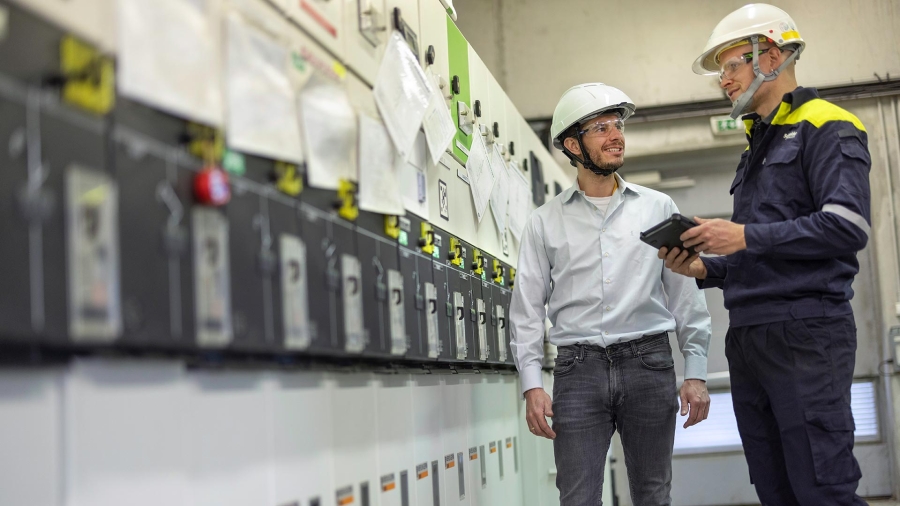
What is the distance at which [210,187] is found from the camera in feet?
4.22

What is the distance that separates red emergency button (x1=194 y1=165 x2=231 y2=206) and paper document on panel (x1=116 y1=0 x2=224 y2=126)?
3.3 inches

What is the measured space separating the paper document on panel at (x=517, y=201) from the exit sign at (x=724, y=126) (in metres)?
2.28

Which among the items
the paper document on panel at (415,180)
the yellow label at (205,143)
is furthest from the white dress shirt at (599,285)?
the yellow label at (205,143)

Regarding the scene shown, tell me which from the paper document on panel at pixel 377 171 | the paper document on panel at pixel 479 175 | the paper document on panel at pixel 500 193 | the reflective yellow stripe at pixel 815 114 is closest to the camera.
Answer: the paper document on panel at pixel 377 171

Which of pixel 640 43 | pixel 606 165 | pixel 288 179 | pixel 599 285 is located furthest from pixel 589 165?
pixel 640 43

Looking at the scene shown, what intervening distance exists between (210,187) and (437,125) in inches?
55.0

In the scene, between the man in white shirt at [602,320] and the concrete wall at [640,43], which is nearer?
the man in white shirt at [602,320]

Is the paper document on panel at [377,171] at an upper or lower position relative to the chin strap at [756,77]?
lower

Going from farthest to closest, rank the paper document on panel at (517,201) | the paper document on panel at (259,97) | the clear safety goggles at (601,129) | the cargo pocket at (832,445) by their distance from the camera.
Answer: the paper document on panel at (517,201), the clear safety goggles at (601,129), the cargo pocket at (832,445), the paper document on panel at (259,97)

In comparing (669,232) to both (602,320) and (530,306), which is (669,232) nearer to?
(602,320)

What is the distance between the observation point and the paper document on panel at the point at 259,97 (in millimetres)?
1414

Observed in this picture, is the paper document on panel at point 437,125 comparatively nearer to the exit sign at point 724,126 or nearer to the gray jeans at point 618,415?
the gray jeans at point 618,415

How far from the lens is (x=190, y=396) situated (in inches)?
52.5

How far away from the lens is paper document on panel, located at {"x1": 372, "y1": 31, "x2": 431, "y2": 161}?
2.17 meters
